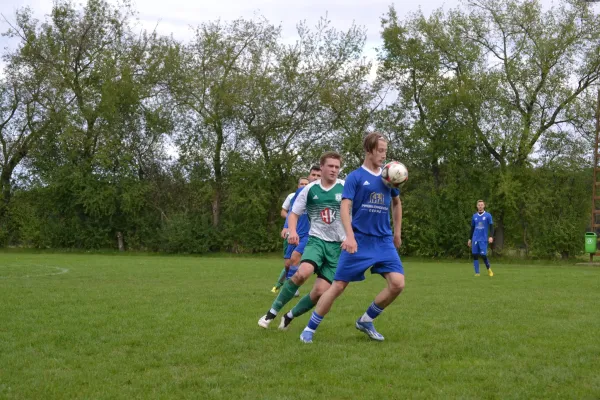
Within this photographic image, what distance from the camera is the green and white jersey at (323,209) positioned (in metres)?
7.54

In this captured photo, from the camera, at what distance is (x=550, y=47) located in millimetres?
31359

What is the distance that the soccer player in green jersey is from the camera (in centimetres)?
729

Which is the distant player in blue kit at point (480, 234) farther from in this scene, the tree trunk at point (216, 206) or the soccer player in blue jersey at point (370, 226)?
the tree trunk at point (216, 206)

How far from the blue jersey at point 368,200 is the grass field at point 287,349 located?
1182mm

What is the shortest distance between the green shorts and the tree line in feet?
84.7

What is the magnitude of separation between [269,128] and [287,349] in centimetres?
3023

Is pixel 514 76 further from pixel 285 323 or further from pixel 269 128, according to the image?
pixel 285 323

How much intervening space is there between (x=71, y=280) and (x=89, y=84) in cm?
2618

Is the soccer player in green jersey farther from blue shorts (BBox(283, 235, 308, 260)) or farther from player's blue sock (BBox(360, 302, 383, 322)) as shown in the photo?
blue shorts (BBox(283, 235, 308, 260))

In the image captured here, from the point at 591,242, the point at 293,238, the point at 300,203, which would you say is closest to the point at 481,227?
the point at 591,242

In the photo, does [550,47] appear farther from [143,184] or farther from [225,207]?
[143,184]

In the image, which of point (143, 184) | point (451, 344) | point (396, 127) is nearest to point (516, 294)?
point (451, 344)

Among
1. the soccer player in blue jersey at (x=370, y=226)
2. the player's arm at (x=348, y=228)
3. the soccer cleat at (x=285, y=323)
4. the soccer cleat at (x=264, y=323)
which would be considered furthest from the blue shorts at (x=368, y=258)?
the soccer cleat at (x=264, y=323)

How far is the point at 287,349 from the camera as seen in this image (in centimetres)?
627
